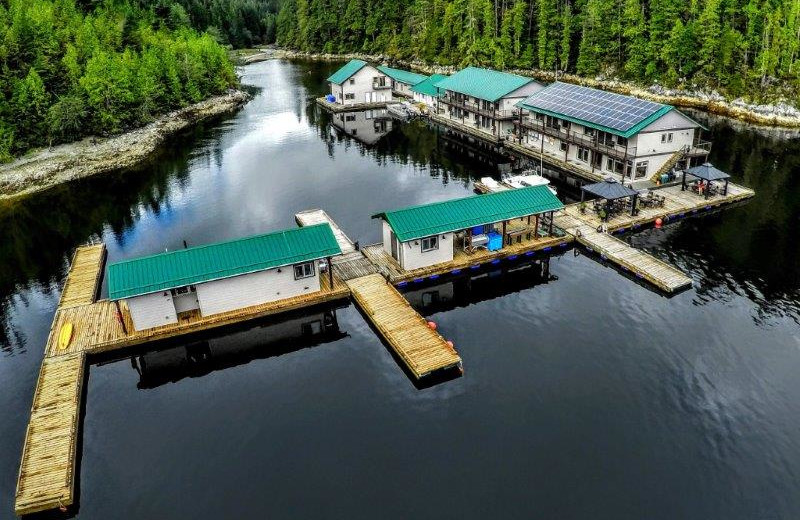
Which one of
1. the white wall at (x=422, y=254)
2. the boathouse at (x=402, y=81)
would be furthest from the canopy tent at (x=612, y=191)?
the boathouse at (x=402, y=81)

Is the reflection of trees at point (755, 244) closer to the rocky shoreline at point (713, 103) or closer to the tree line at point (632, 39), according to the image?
the rocky shoreline at point (713, 103)

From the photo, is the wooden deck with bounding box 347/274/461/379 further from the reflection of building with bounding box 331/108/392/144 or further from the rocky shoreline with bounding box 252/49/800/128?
the rocky shoreline with bounding box 252/49/800/128

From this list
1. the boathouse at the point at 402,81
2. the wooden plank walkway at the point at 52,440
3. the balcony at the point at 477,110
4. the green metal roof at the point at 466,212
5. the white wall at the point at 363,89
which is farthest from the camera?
the boathouse at the point at 402,81

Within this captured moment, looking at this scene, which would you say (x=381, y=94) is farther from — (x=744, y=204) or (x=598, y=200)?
(x=744, y=204)

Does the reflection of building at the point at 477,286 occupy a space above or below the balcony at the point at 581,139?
below

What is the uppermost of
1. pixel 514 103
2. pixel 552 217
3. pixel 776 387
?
pixel 514 103

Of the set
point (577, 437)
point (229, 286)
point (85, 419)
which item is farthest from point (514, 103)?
point (85, 419)

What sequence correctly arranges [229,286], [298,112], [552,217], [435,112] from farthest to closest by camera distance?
[298,112]
[435,112]
[552,217]
[229,286]
